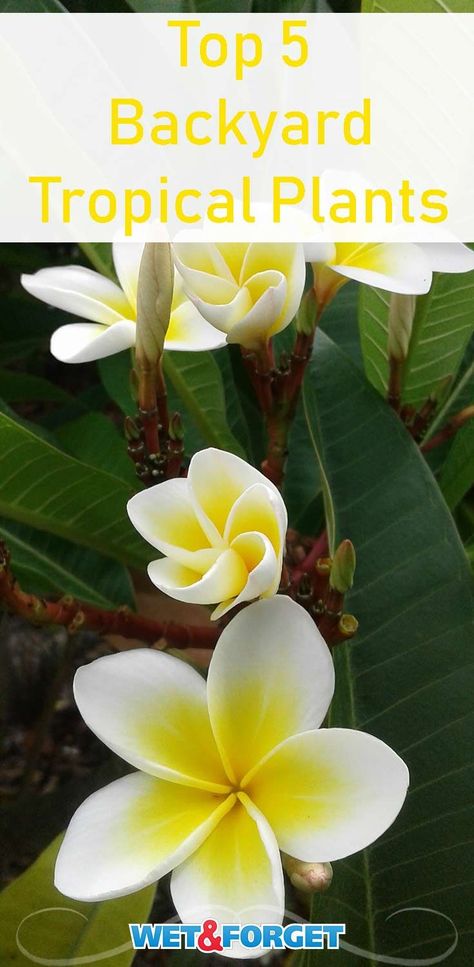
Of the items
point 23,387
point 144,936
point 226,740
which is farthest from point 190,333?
point 23,387

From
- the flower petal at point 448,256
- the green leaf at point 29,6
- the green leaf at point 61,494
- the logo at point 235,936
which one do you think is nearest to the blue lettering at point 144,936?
the logo at point 235,936

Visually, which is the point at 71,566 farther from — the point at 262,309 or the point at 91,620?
the point at 262,309

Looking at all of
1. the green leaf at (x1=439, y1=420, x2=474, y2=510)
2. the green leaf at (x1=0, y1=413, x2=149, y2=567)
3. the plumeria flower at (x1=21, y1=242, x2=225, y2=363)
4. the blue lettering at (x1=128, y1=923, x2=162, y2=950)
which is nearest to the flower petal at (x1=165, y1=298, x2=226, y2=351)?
the plumeria flower at (x1=21, y1=242, x2=225, y2=363)

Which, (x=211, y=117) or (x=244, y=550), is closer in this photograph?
(x=244, y=550)

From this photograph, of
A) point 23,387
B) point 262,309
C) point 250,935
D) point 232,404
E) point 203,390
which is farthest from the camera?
point 23,387

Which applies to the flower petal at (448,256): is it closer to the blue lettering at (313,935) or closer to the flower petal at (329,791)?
the flower petal at (329,791)

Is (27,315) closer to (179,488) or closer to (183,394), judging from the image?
(183,394)

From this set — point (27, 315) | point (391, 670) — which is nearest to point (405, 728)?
point (391, 670)
